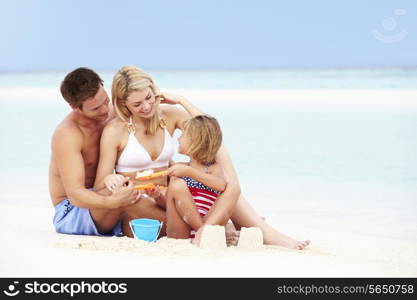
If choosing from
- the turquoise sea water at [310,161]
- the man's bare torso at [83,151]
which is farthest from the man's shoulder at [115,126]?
the turquoise sea water at [310,161]

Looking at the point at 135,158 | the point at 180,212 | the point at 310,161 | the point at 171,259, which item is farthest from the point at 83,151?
the point at 310,161

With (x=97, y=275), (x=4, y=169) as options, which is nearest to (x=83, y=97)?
(x=97, y=275)

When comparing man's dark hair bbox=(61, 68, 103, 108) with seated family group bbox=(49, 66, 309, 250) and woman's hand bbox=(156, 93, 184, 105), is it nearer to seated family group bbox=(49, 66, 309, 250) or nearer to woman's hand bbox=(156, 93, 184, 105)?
seated family group bbox=(49, 66, 309, 250)

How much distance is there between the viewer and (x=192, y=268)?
3.47 m

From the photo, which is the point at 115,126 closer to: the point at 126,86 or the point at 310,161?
the point at 126,86

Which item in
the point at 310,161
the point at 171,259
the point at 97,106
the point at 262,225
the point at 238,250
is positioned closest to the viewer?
the point at 171,259

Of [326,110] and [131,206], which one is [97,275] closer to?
[131,206]

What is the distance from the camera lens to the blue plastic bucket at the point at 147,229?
403 cm

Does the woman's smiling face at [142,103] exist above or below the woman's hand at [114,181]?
above

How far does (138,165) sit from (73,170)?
1.13 feet

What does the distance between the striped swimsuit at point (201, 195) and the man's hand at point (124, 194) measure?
0.90 feet

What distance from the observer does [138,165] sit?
414 cm

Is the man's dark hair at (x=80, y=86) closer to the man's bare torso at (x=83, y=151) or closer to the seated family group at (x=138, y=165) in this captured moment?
the seated family group at (x=138, y=165)

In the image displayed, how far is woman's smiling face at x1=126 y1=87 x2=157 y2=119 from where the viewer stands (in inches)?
157
